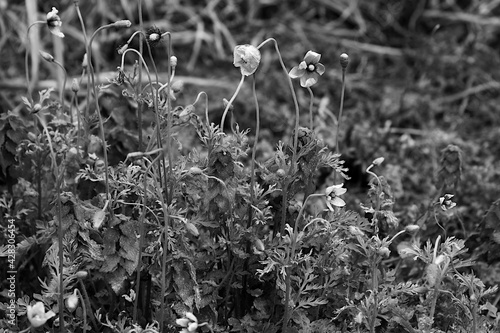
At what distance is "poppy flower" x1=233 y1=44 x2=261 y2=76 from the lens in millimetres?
1704

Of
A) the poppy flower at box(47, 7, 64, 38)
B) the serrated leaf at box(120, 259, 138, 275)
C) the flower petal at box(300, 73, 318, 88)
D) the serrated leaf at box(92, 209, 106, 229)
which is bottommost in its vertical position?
the serrated leaf at box(120, 259, 138, 275)

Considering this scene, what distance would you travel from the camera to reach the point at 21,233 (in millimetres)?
2191

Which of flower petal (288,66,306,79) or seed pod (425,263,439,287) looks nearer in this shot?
seed pod (425,263,439,287)

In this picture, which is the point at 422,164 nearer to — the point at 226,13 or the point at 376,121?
the point at 376,121

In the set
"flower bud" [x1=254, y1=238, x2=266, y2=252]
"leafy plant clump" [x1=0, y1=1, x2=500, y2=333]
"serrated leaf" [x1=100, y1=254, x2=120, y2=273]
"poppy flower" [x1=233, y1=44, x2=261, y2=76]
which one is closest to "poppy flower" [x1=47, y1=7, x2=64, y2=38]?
"leafy plant clump" [x1=0, y1=1, x2=500, y2=333]

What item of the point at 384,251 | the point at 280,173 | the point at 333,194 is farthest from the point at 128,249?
the point at 384,251

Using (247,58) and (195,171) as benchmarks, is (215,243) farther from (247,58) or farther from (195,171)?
(247,58)

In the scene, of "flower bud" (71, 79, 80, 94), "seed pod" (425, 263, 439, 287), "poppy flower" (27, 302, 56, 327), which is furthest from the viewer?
"flower bud" (71, 79, 80, 94)

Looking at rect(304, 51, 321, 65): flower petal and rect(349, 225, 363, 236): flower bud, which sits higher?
rect(304, 51, 321, 65): flower petal

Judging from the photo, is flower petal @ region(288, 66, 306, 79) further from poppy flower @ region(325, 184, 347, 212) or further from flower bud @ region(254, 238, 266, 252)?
flower bud @ region(254, 238, 266, 252)

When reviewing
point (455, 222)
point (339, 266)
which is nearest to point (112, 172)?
point (339, 266)

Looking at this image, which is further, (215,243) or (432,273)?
(215,243)

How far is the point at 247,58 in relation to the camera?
170 cm

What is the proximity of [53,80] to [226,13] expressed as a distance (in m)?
1.34
